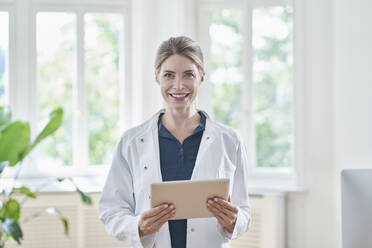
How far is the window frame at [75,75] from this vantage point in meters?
3.93

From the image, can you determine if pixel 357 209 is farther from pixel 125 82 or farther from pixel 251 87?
pixel 125 82

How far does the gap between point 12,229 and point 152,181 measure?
61 centimetres

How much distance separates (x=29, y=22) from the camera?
395cm

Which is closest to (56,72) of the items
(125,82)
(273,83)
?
(125,82)

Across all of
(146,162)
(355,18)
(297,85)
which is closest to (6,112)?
(146,162)

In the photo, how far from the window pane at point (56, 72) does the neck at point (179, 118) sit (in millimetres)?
2452

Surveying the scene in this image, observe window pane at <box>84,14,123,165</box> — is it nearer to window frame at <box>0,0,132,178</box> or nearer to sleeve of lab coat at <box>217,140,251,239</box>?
window frame at <box>0,0,132,178</box>

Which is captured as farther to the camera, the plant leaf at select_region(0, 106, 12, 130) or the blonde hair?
the blonde hair

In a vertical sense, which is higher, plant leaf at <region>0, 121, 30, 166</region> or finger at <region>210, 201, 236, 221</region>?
plant leaf at <region>0, 121, 30, 166</region>

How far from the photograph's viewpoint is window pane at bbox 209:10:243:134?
3971mm

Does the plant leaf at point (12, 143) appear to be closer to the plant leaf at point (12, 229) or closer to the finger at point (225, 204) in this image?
the plant leaf at point (12, 229)

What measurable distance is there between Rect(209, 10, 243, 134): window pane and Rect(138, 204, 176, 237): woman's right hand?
2501 millimetres

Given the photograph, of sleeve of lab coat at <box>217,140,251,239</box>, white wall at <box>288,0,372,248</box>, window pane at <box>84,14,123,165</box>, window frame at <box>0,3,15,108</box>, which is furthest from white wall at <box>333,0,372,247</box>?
window frame at <box>0,3,15,108</box>

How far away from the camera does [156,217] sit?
5.01 ft
